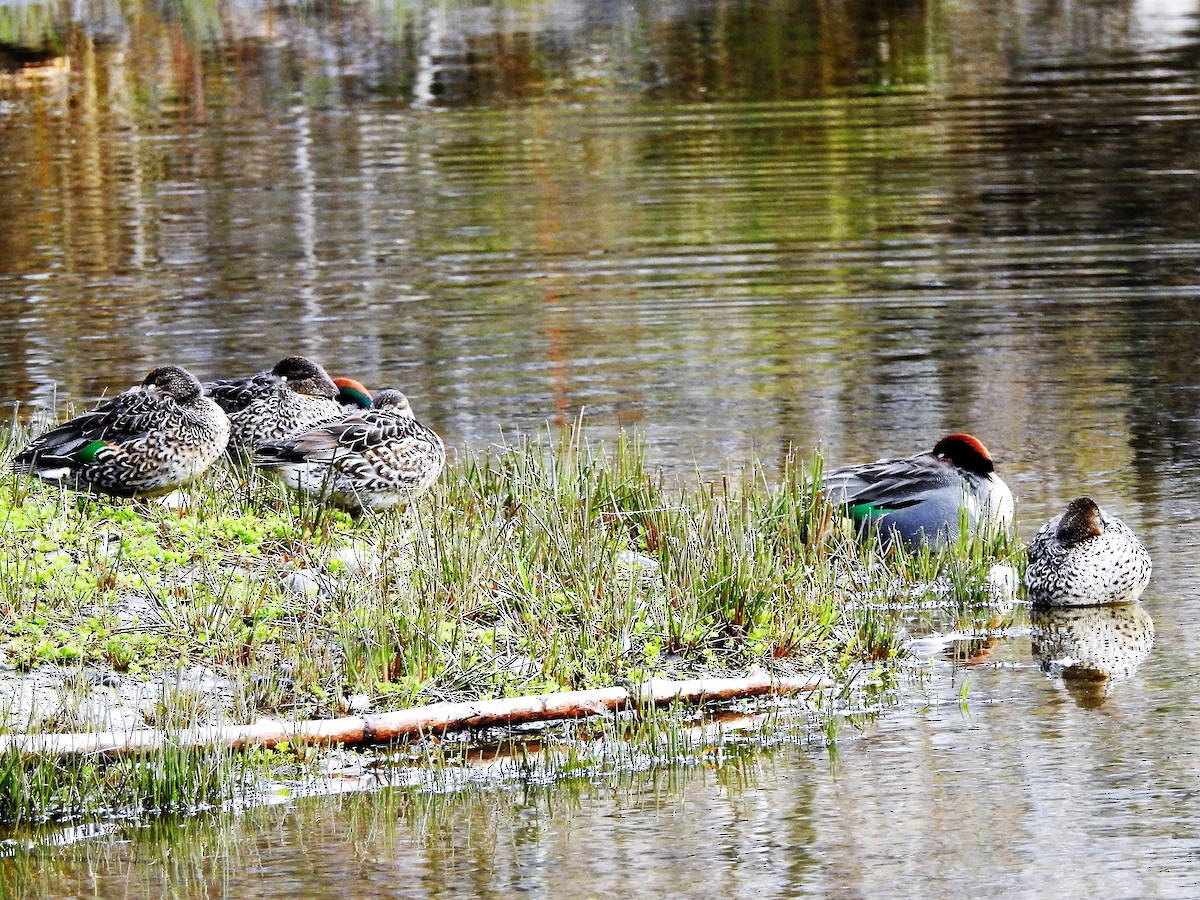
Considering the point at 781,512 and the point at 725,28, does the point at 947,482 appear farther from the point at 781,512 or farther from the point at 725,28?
the point at 725,28

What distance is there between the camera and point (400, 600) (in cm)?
953

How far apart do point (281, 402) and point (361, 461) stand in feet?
5.40

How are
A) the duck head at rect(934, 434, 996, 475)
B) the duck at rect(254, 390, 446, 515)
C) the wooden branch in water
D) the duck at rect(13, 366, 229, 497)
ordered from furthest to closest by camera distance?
1. the duck head at rect(934, 434, 996, 475)
2. the duck at rect(254, 390, 446, 515)
3. the duck at rect(13, 366, 229, 497)
4. the wooden branch in water

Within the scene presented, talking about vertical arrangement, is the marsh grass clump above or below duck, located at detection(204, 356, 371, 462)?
below

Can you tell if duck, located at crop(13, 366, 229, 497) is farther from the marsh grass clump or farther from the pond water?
the marsh grass clump

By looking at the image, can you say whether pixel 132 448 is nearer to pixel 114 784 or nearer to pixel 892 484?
pixel 114 784

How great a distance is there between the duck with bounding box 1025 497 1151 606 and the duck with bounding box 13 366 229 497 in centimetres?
419

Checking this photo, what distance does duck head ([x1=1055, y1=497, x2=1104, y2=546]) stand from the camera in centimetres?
1076

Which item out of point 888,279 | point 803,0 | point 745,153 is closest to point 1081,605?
point 888,279

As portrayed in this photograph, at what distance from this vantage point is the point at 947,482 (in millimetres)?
11758

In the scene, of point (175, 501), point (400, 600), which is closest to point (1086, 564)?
point (400, 600)

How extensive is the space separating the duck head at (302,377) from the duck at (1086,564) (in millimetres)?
4525

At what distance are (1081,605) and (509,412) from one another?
20.0 feet

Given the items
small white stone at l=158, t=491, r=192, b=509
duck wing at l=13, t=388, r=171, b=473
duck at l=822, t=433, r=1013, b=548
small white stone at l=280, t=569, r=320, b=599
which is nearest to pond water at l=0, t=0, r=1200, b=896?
duck at l=822, t=433, r=1013, b=548
